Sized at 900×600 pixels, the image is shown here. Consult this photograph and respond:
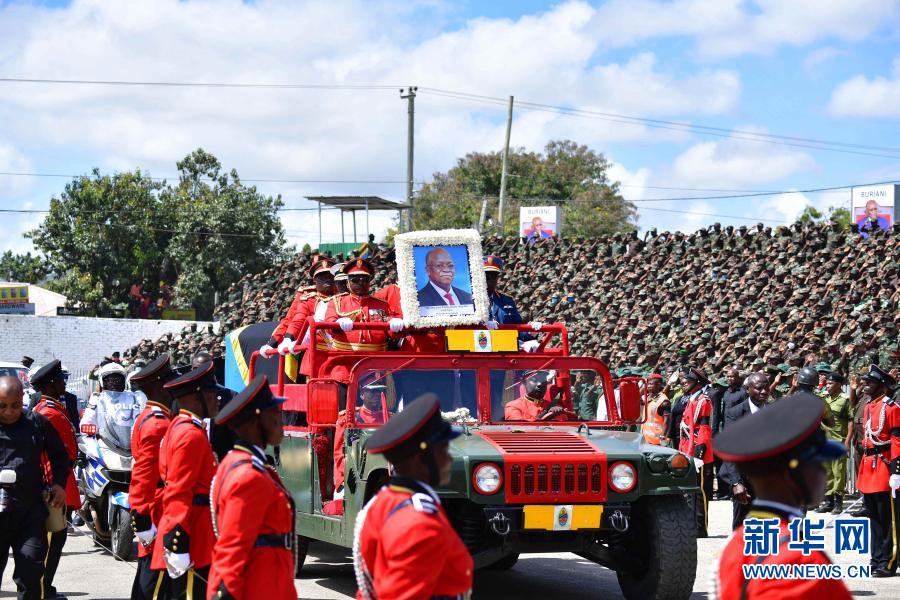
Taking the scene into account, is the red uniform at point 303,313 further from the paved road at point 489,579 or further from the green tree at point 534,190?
the green tree at point 534,190

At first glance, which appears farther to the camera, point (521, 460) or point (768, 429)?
point (521, 460)

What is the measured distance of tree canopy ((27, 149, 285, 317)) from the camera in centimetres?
5247

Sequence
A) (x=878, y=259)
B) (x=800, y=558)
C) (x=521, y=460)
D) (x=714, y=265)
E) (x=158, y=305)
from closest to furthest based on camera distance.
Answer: (x=800, y=558), (x=521, y=460), (x=878, y=259), (x=714, y=265), (x=158, y=305)

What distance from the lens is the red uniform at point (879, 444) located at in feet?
34.6

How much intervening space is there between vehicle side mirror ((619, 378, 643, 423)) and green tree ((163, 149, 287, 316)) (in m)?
43.5

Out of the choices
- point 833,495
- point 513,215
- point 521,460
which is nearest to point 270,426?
point 521,460

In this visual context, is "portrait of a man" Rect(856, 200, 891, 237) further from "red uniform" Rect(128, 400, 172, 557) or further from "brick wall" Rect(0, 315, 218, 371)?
"brick wall" Rect(0, 315, 218, 371)

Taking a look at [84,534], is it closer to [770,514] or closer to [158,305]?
[770,514]

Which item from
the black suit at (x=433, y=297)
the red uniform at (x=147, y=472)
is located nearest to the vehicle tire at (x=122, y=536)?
the black suit at (x=433, y=297)

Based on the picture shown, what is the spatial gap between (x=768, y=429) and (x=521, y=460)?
4988 millimetres

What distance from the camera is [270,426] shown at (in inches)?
210

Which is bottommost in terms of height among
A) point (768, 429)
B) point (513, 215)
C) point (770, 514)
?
point (770, 514)

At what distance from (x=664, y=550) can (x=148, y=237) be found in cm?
4787

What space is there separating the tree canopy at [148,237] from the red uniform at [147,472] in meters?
45.4
